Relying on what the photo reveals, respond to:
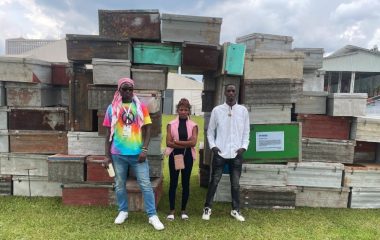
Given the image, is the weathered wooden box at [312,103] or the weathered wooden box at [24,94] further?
the weathered wooden box at [312,103]

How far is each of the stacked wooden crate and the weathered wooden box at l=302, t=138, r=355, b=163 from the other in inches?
167

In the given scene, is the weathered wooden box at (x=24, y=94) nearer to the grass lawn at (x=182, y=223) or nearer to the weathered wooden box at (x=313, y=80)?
the grass lawn at (x=182, y=223)

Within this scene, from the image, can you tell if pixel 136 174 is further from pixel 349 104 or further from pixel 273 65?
pixel 349 104

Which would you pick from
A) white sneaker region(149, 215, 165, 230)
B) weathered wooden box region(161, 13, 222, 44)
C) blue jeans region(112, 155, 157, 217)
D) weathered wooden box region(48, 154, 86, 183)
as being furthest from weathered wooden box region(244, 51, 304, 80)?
weathered wooden box region(48, 154, 86, 183)

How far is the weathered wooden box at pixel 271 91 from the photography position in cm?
547

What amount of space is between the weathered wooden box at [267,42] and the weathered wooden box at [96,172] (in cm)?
314

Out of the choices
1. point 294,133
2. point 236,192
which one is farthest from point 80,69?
point 294,133

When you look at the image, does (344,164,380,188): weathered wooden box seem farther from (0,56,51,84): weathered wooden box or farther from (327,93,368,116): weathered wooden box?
(0,56,51,84): weathered wooden box

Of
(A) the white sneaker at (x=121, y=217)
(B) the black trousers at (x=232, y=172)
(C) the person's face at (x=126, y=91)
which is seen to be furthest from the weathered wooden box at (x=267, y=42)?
(A) the white sneaker at (x=121, y=217)

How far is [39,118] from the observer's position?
19.1 feet

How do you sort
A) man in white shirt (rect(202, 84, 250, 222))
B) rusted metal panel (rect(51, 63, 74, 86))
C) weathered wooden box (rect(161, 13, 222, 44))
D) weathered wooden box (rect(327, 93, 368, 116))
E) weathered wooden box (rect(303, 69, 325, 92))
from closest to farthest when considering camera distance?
1. man in white shirt (rect(202, 84, 250, 222))
2. weathered wooden box (rect(161, 13, 222, 44))
3. weathered wooden box (rect(327, 93, 368, 116))
4. rusted metal panel (rect(51, 63, 74, 86))
5. weathered wooden box (rect(303, 69, 325, 92))

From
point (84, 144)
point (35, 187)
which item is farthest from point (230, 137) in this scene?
point (35, 187)

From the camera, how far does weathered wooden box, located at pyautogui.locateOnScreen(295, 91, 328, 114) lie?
231 inches

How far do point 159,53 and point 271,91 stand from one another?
76.6 inches
